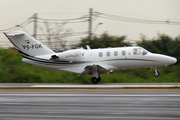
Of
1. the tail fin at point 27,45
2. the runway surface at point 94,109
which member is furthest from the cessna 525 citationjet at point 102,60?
the runway surface at point 94,109

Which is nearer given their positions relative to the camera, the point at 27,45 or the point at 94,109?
the point at 94,109

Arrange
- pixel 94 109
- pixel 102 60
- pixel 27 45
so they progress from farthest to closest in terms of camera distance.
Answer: pixel 27 45
pixel 102 60
pixel 94 109

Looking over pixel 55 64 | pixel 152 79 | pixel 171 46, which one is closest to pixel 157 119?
pixel 55 64

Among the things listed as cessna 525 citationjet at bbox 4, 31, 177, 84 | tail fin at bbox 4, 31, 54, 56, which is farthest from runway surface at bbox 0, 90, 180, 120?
tail fin at bbox 4, 31, 54, 56

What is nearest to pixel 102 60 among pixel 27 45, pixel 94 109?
pixel 27 45

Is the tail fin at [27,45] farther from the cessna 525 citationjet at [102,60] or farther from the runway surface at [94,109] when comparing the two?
the runway surface at [94,109]

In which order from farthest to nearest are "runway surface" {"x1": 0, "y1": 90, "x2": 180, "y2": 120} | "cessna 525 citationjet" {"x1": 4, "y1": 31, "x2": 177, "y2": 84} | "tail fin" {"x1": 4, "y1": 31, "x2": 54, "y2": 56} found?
1. "tail fin" {"x1": 4, "y1": 31, "x2": 54, "y2": 56}
2. "cessna 525 citationjet" {"x1": 4, "y1": 31, "x2": 177, "y2": 84}
3. "runway surface" {"x1": 0, "y1": 90, "x2": 180, "y2": 120}

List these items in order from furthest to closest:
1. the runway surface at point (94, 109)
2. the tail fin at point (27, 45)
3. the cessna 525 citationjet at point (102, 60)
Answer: the tail fin at point (27, 45)
the cessna 525 citationjet at point (102, 60)
the runway surface at point (94, 109)

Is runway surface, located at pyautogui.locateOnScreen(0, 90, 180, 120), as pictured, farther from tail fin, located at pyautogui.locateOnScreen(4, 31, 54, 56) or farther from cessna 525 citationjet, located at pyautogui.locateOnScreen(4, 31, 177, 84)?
tail fin, located at pyautogui.locateOnScreen(4, 31, 54, 56)

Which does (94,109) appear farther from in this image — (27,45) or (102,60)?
(27,45)

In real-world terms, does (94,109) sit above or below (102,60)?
below

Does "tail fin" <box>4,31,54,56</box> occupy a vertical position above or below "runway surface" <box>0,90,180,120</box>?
above

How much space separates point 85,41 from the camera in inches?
1372

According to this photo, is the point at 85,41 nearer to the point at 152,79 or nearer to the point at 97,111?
the point at 152,79
